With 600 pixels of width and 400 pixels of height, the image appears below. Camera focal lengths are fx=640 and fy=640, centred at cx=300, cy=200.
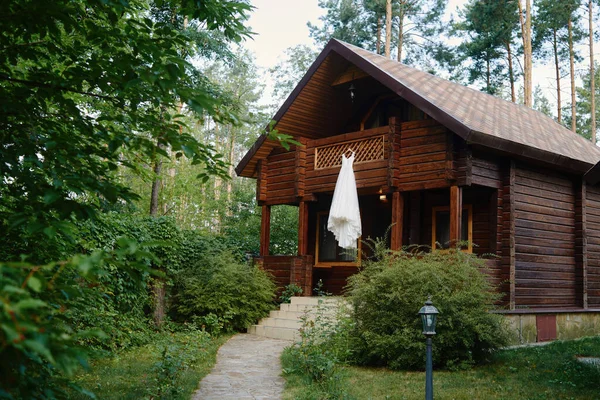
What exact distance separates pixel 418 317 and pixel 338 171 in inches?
203

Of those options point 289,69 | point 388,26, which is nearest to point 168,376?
point 388,26

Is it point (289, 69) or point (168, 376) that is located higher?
point (289, 69)

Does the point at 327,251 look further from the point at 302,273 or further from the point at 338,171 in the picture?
the point at 338,171

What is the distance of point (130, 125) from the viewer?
4.69 m

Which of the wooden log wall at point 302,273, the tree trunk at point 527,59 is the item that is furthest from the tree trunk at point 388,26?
the wooden log wall at point 302,273

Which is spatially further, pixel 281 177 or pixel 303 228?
pixel 281 177

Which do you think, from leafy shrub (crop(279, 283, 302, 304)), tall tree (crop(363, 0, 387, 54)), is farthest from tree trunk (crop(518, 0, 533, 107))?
leafy shrub (crop(279, 283, 302, 304))

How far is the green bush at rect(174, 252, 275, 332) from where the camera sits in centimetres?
1233

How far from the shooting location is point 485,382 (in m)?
7.46

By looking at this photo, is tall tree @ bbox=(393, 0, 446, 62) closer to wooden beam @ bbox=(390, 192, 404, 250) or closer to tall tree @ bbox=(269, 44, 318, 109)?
tall tree @ bbox=(269, 44, 318, 109)

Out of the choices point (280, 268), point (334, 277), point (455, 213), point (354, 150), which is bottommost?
point (334, 277)

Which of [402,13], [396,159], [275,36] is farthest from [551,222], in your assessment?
[275,36]

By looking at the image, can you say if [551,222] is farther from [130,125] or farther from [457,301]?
[130,125]

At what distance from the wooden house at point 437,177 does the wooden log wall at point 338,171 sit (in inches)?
0.9
